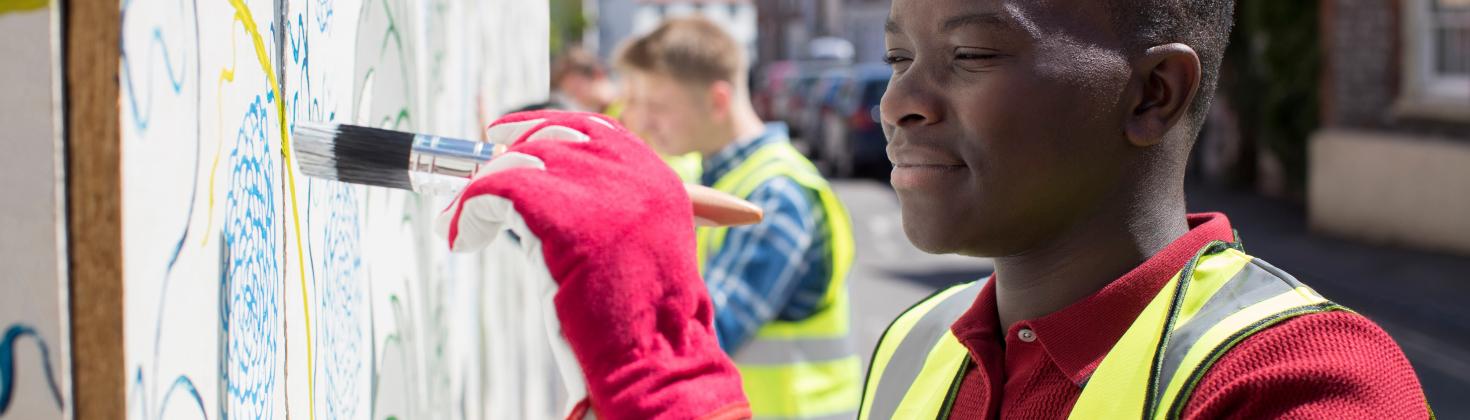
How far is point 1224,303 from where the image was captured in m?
1.33

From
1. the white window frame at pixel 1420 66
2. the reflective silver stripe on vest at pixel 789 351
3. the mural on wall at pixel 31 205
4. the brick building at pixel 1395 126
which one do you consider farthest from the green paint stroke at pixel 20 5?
the white window frame at pixel 1420 66

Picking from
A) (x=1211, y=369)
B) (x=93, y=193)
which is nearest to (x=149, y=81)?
(x=93, y=193)

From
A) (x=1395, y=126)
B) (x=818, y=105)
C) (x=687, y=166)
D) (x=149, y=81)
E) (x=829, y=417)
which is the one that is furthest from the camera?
(x=818, y=105)

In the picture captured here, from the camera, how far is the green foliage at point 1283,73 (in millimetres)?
13668

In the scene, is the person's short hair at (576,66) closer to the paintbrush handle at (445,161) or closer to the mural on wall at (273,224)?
the mural on wall at (273,224)

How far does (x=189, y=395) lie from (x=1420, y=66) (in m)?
12.1

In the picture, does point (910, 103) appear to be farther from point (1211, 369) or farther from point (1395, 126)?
point (1395, 126)

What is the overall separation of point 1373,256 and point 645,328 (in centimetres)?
1062

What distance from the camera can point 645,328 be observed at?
1.43m

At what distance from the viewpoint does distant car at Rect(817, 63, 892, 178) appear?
1967 centimetres

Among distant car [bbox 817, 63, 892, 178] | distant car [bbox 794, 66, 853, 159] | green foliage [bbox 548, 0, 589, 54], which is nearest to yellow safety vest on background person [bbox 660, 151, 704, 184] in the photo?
distant car [bbox 817, 63, 892, 178]

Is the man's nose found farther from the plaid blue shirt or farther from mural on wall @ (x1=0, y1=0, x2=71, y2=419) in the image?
the plaid blue shirt

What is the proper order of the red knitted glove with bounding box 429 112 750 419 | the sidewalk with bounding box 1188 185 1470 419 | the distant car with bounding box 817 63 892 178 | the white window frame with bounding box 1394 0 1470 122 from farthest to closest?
the distant car with bounding box 817 63 892 178 < the white window frame with bounding box 1394 0 1470 122 < the sidewalk with bounding box 1188 185 1470 419 < the red knitted glove with bounding box 429 112 750 419

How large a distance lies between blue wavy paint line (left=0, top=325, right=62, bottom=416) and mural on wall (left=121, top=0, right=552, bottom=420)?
5 cm
